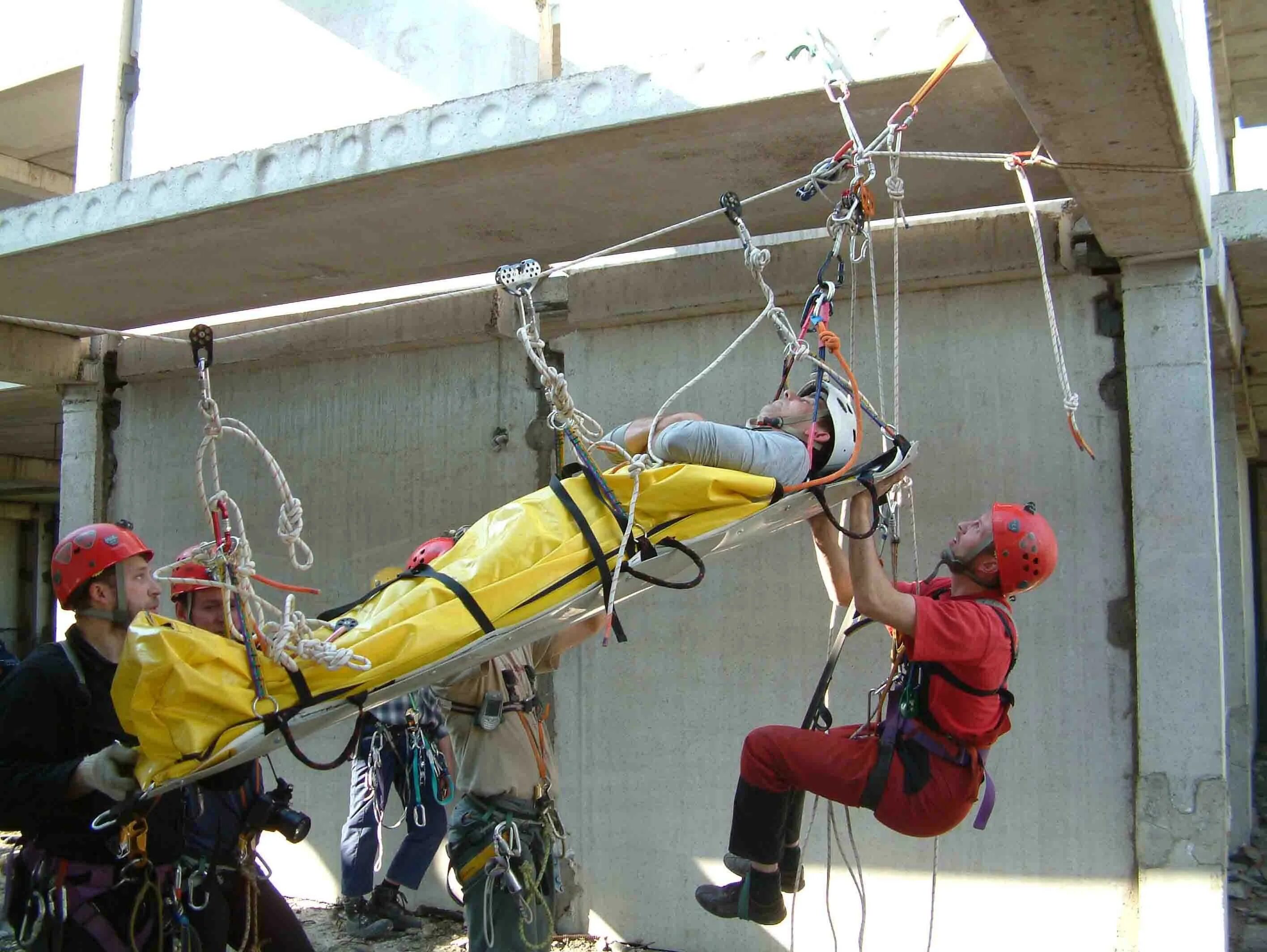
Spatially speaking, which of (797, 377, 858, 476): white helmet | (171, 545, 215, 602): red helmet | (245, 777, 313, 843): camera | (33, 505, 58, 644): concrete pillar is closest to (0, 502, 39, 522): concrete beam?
(33, 505, 58, 644): concrete pillar

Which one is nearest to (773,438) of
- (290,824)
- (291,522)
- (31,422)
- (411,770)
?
(291,522)

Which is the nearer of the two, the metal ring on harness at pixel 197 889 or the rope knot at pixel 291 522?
the rope knot at pixel 291 522

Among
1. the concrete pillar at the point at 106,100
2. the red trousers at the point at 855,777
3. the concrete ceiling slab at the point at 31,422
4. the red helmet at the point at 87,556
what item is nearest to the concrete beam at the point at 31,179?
the concrete ceiling slab at the point at 31,422

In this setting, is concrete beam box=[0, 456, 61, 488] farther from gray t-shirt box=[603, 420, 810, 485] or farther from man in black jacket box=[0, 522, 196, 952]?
gray t-shirt box=[603, 420, 810, 485]

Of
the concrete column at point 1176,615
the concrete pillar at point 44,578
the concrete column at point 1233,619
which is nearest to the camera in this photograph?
the concrete column at point 1176,615

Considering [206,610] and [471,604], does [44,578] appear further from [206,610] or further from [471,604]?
[471,604]

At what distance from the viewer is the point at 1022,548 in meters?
2.92

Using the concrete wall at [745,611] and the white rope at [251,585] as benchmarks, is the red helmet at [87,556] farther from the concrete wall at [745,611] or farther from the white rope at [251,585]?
the concrete wall at [745,611]

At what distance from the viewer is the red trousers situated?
2.91 m

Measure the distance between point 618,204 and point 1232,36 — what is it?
533 cm

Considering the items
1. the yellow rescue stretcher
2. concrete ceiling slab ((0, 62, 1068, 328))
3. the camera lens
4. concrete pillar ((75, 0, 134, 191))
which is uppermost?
concrete pillar ((75, 0, 134, 191))

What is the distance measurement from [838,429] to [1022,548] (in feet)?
1.98

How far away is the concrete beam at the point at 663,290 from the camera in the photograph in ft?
14.4

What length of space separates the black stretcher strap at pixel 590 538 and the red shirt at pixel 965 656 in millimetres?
812
